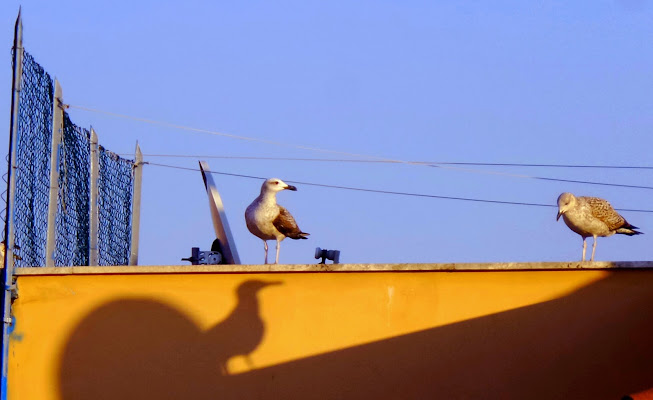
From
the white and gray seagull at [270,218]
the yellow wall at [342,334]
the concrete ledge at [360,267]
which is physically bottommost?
the yellow wall at [342,334]

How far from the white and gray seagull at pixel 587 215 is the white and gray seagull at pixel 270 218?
278cm

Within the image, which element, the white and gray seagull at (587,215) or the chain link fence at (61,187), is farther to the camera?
A: the white and gray seagull at (587,215)

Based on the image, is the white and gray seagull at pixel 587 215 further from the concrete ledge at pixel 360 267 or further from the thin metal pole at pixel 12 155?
the thin metal pole at pixel 12 155

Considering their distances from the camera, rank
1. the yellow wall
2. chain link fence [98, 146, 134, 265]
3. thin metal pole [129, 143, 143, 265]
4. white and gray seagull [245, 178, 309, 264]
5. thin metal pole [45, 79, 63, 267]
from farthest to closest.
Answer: thin metal pole [129, 143, 143, 265]
chain link fence [98, 146, 134, 265]
white and gray seagull [245, 178, 309, 264]
the yellow wall
thin metal pole [45, 79, 63, 267]

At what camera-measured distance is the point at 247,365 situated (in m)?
12.7

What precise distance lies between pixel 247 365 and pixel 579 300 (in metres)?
3.22

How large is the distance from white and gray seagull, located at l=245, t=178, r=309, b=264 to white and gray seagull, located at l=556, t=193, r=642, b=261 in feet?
9.13

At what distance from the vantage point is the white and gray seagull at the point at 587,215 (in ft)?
46.2

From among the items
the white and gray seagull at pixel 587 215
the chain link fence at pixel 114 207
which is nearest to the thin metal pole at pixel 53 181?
the chain link fence at pixel 114 207

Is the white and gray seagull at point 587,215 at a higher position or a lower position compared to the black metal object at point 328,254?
higher

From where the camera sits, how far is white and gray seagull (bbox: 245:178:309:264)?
14.0 m

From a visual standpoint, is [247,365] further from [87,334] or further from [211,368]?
[87,334]

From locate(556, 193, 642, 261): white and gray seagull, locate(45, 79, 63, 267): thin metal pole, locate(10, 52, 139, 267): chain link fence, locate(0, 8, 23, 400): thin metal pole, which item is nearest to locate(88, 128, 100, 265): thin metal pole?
locate(10, 52, 139, 267): chain link fence

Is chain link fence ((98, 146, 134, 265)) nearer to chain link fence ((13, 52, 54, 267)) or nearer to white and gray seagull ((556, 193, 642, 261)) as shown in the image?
chain link fence ((13, 52, 54, 267))
